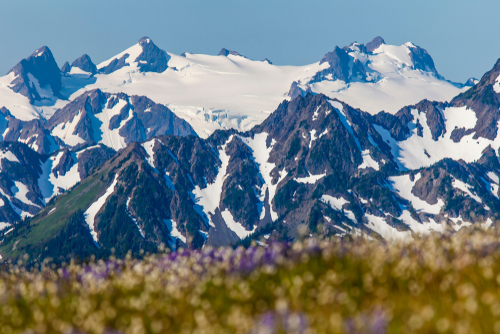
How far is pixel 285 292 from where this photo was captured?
46.6 ft

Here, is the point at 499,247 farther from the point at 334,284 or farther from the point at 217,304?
the point at 217,304

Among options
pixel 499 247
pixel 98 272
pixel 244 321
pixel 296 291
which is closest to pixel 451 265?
pixel 499 247

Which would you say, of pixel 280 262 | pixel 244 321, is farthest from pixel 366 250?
pixel 244 321

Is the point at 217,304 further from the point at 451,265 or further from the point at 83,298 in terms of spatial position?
the point at 451,265

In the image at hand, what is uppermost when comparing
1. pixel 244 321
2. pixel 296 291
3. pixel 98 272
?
pixel 244 321

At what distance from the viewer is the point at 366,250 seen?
680 inches

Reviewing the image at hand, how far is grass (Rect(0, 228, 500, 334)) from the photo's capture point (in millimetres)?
11312

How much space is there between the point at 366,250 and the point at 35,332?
961 centimetres

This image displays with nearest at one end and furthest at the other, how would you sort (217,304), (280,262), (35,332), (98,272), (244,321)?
(244,321) → (35,332) → (217,304) → (280,262) → (98,272)

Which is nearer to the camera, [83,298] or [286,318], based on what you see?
[286,318]

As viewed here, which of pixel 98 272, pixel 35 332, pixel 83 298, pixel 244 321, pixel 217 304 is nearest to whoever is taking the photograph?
pixel 244 321

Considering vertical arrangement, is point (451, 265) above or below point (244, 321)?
below

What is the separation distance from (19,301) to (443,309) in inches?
460

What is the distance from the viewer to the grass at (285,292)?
11312 mm
